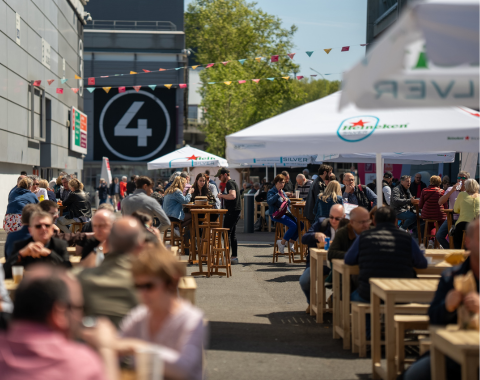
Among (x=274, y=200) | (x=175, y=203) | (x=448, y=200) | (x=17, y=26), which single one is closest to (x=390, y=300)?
(x=274, y=200)

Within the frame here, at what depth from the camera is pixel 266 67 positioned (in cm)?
5350

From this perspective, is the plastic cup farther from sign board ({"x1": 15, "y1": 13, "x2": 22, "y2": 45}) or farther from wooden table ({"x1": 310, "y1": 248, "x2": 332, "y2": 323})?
sign board ({"x1": 15, "y1": 13, "x2": 22, "y2": 45})

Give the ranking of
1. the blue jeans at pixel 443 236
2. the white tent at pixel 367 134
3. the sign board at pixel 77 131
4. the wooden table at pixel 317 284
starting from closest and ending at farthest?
the white tent at pixel 367 134 < the wooden table at pixel 317 284 < the blue jeans at pixel 443 236 < the sign board at pixel 77 131

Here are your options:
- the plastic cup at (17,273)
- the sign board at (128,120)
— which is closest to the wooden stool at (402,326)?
the plastic cup at (17,273)

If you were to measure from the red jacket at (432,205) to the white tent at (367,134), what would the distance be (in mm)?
7935

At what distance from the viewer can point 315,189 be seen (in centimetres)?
1157

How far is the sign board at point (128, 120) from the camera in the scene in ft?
153

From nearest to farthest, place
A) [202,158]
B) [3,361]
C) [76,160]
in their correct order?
[3,361] → [202,158] → [76,160]

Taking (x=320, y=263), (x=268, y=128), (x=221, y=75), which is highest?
(x=221, y=75)

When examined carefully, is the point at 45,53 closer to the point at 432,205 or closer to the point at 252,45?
the point at 432,205

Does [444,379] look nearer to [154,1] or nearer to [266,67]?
[266,67]

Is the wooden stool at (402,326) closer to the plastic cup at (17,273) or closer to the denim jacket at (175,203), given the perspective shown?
the plastic cup at (17,273)

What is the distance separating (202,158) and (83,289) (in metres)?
16.1

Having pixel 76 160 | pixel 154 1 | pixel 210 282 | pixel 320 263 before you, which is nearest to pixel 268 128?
pixel 320 263
